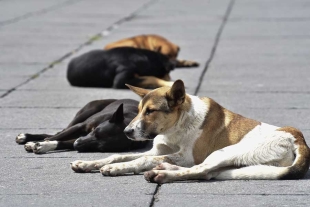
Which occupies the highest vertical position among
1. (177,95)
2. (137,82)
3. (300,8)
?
(177,95)

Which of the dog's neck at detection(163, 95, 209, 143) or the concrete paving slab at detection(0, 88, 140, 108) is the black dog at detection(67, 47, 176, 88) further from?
the dog's neck at detection(163, 95, 209, 143)

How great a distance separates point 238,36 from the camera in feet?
62.7

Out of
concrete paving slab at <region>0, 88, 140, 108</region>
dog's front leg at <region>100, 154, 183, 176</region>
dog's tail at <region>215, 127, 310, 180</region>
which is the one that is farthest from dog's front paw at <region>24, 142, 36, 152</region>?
concrete paving slab at <region>0, 88, 140, 108</region>

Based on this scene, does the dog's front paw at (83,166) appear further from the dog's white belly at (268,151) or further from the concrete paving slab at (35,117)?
the concrete paving slab at (35,117)

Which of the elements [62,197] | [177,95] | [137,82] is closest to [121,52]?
[137,82]

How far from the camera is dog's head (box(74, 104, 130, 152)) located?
8.62 meters

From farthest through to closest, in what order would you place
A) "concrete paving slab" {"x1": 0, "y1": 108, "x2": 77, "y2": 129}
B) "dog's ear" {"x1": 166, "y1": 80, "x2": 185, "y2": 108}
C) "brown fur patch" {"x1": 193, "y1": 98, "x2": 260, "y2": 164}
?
1. "concrete paving slab" {"x1": 0, "y1": 108, "x2": 77, "y2": 129}
2. "brown fur patch" {"x1": 193, "y1": 98, "x2": 260, "y2": 164}
3. "dog's ear" {"x1": 166, "y1": 80, "x2": 185, "y2": 108}

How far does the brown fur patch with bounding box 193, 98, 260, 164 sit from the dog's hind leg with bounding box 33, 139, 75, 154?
5.77 ft

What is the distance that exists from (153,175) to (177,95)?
0.80m

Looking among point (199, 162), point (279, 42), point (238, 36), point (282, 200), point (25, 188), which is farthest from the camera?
point (238, 36)

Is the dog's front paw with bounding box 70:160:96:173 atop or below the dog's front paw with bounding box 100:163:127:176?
below

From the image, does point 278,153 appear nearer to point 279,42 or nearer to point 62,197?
point 62,197

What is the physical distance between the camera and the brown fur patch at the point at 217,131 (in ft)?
24.9

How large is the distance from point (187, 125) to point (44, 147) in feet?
6.10
